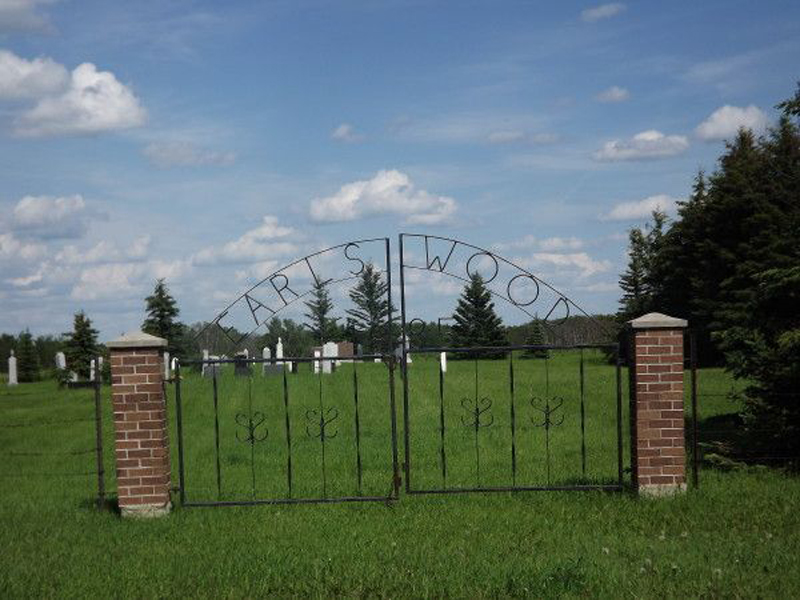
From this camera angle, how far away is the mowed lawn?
19.7 ft

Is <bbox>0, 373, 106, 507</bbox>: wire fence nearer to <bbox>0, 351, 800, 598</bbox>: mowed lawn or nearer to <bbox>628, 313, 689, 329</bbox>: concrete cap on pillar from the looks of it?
<bbox>0, 351, 800, 598</bbox>: mowed lawn

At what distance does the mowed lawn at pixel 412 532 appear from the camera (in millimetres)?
6012

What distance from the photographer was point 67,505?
9367mm

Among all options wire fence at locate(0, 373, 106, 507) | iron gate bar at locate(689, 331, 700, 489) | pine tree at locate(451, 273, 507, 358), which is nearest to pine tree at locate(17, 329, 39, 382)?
→ wire fence at locate(0, 373, 106, 507)

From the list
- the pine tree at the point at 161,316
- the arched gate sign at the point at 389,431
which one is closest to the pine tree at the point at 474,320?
the arched gate sign at the point at 389,431

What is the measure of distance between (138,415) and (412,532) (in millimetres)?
2598

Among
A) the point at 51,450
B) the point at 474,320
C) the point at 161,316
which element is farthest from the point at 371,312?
the point at 161,316

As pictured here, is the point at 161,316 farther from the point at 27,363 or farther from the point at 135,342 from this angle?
the point at 135,342

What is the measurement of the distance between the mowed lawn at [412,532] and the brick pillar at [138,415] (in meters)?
0.38

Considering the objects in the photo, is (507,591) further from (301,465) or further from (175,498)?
(301,465)

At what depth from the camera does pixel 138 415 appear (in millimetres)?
8328

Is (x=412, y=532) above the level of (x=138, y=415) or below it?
below

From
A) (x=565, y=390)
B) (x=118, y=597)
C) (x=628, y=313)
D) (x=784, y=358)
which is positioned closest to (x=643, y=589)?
(x=118, y=597)

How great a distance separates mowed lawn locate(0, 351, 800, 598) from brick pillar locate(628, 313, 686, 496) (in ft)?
1.63
